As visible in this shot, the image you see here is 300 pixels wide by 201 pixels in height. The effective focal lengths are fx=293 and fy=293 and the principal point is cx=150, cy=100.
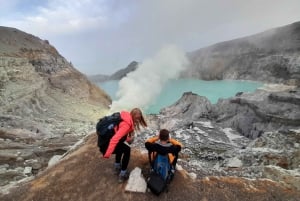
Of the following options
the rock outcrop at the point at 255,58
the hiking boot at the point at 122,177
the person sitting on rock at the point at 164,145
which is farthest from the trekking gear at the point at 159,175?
the rock outcrop at the point at 255,58

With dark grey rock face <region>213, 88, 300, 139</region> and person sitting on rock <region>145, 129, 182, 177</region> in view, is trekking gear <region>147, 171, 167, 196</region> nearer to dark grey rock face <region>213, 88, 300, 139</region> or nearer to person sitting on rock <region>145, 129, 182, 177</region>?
person sitting on rock <region>145, 129, 182, 177</region>

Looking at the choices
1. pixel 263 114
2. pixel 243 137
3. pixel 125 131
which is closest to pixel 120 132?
pixel 125 131

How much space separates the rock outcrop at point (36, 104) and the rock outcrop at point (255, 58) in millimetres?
48465

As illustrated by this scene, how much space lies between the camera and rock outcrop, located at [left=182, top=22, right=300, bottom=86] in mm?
72750

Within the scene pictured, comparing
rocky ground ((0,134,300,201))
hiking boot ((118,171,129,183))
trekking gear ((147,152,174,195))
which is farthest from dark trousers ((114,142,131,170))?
trekking gear ((147,152,174,195))

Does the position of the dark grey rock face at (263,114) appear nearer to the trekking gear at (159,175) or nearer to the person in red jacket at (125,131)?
the trekking gear at (159,175)

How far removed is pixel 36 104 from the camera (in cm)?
2442

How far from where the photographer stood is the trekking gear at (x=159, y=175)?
6312 mm

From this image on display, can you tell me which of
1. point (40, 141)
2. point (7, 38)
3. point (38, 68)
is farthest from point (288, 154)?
point (7, 38)

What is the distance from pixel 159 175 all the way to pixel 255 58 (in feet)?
287

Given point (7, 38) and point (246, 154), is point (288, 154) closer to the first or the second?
point (246, 154)

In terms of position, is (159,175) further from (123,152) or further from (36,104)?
(36,104)

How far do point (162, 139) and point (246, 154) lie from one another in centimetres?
396

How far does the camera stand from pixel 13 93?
938 inches
